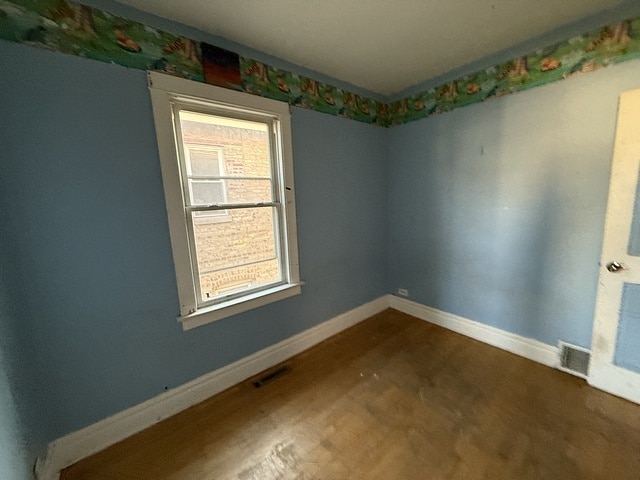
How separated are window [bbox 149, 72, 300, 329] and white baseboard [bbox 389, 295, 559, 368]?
1.50m

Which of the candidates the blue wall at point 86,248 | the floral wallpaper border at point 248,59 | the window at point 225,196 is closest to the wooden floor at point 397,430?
the blue wall at point 86,248

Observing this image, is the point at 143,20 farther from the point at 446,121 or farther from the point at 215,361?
the point at 446,121

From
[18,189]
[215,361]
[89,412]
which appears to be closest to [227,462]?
[215,361]

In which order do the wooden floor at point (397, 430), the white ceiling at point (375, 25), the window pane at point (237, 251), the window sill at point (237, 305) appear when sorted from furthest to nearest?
1. the window pane at point (237, 251)
2. the window sill at point (237, 305)
3. the white ceiling at point (375, 25)
4. the wooden floor at point (397, 430)

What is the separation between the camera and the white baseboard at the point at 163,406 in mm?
1331

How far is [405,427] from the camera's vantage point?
1507 mm

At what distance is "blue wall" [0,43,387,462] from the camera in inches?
46.6

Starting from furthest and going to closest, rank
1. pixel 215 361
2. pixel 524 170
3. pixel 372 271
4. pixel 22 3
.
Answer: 1. pixel 372 271
2. pixel 524 170
3. pixel 215 361
4. pixel 22 3

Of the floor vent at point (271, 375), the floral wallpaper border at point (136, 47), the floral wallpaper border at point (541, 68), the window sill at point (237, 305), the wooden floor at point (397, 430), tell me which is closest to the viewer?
the floral wallpaper border at point (136, 47)

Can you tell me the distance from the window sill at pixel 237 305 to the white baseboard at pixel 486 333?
1.47m

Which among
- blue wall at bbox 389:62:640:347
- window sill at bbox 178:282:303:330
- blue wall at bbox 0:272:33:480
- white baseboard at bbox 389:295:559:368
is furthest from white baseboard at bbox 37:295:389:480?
blue wall at bbox 389:62:640:347

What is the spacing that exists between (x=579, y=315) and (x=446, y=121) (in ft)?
6.33

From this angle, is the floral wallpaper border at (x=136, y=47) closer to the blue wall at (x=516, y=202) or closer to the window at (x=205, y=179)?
the window at (x=205, y=179)

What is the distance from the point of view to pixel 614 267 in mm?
1629
